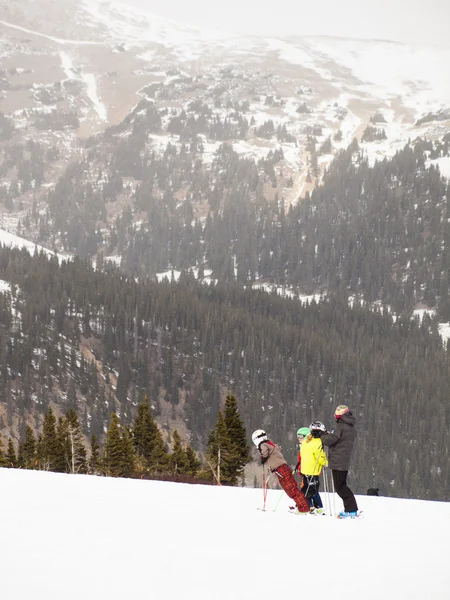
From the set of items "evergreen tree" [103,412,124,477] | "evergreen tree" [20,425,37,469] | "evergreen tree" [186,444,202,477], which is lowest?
"evergreen tree" [186,444,202,477]

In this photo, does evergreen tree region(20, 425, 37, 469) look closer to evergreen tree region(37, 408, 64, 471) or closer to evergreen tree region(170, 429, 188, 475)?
evergreen tree region(37, 408, 64, 471)

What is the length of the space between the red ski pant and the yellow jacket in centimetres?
50

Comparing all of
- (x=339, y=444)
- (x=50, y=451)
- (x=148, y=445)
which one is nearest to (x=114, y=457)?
(x=50, y=451)

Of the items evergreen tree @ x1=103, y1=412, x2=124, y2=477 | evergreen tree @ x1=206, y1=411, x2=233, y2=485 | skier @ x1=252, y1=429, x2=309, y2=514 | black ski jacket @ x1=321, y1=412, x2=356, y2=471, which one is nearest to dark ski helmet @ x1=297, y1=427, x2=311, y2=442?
skier @ x1=252, y1=429, x2=309, y2=514

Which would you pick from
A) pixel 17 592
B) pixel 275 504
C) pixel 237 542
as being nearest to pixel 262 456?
pixel 275 504

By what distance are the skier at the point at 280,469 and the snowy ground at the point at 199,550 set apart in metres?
0.65

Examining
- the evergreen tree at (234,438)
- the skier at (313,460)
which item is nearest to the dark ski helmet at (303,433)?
the skier at (313,460)

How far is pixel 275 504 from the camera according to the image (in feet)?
77.0

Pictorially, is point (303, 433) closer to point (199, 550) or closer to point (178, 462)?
point (199, 550)

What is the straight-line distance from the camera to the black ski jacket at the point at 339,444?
805 inches

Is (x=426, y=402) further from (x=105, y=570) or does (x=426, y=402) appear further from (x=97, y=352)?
(x=105, y=570)

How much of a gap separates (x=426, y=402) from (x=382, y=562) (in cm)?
18169

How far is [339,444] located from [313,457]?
0.98 metres

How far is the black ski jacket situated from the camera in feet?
67.1
